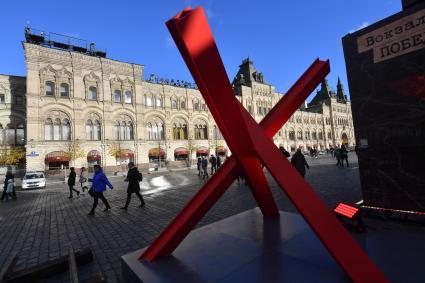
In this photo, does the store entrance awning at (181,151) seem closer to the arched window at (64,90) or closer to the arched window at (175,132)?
the arched window at (175,132)

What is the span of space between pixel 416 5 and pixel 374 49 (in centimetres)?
103

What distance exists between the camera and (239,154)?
3.40 m

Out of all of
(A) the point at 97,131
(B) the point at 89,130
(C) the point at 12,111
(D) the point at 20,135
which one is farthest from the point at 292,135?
(C) the point at 12,111

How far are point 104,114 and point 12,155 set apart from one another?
1108 cm

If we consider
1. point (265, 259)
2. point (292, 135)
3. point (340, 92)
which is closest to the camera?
point (265, 259)

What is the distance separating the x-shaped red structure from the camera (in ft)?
8.19

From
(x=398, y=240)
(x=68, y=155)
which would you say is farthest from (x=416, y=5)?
(x=68, y=155)

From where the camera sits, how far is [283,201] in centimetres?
802

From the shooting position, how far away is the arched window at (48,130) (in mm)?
29188

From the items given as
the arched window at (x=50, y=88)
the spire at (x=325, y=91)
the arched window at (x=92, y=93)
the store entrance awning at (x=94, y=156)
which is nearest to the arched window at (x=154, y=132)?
the store entrance awning at (x=94, y=156)

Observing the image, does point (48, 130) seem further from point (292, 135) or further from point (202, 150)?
point (292, 135)

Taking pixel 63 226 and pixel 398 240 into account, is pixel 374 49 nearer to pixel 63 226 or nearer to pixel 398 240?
pixel 398 240

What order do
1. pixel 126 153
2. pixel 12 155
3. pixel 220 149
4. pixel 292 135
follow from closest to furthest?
pixel 12 155 → pixel 126 153 → pixel 220 149 → pixel 292 135

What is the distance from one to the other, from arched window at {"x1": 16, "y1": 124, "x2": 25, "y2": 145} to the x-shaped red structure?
35.4m
